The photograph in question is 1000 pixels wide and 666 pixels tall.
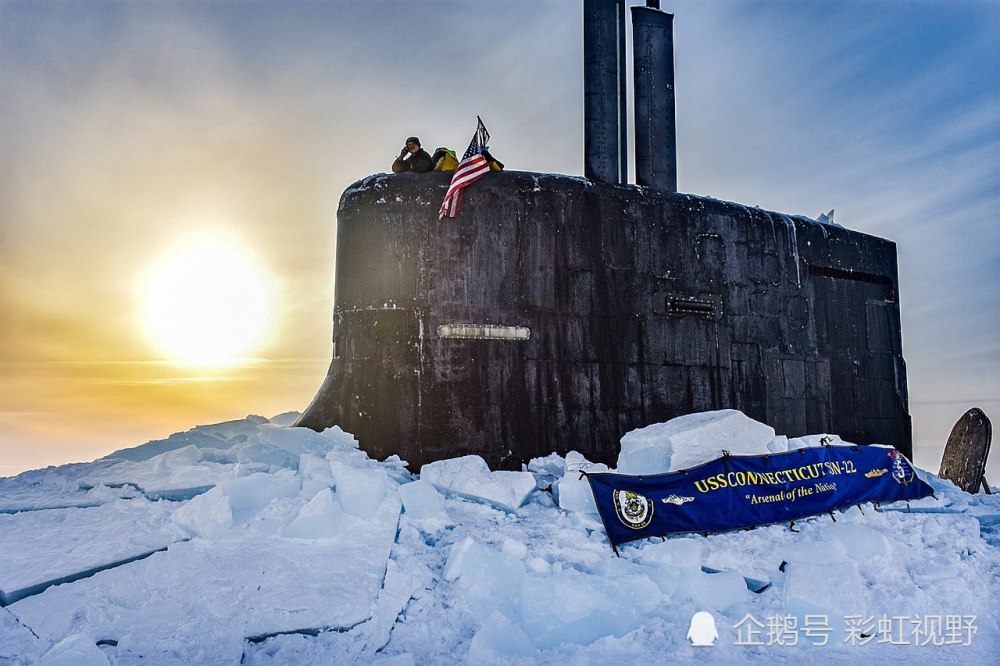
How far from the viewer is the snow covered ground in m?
5.33

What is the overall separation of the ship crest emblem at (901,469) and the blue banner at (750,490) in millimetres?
11

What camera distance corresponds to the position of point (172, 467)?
7418mm

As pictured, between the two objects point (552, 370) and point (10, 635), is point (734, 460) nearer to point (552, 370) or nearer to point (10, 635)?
point (552, 370)

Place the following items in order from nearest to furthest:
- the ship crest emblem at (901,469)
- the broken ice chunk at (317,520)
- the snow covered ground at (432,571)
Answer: the snow covered ground at (432,571), the broken ice chunk at (317,520), the ship crest emblem at (901,469)

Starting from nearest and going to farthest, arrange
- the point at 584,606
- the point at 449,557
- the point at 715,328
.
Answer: the point at 584,606 → the point at 449,557 → the point at 715,328

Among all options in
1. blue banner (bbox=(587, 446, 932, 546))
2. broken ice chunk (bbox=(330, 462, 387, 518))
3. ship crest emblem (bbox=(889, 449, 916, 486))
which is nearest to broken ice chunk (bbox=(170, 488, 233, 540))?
broken ice chunk (bbox=(330, 462, 387, 518))

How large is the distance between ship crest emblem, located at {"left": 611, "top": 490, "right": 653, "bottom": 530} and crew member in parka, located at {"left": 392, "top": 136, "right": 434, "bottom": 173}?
3.89 metres

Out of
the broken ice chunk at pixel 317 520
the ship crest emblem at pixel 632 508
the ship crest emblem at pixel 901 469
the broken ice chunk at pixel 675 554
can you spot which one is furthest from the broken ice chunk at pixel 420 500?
the ship crest emblem at pixel 901 469

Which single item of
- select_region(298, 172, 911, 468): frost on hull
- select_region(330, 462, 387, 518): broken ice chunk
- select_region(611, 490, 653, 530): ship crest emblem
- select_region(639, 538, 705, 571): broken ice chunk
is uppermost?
select_region(298, 172, 911, 468): frost on hull

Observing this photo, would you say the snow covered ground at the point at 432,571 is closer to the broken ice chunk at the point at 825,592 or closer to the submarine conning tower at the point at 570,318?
the broken ice chunk at the point at 825,592

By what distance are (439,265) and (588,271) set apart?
1560 millimetres

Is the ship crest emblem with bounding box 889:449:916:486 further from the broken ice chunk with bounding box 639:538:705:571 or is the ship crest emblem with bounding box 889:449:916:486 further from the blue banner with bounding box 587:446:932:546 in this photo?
the broken ice chunk with bounding box 639:538:705:571

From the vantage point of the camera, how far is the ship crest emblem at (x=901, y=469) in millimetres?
8992

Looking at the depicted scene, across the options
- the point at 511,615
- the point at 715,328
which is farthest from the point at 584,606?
the point at 715,328
